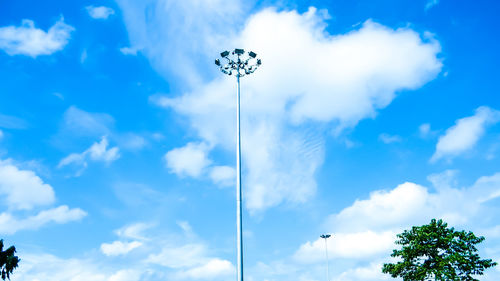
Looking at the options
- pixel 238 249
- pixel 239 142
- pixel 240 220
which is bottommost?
pixel 238 249

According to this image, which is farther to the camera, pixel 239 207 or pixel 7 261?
pixel 7 261

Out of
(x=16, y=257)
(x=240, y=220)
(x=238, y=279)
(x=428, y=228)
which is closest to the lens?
(x=238, y=279)

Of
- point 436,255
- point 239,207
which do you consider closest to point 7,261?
point 239,207

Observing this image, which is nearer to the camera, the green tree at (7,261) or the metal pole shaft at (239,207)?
the metal pole shaft at (239,207)

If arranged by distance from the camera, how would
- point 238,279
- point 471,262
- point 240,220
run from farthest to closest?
point 471,262, point 240,220, point 238,279

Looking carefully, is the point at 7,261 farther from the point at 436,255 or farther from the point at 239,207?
the point at 436,255

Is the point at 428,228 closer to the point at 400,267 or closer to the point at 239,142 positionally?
the point at 400,267

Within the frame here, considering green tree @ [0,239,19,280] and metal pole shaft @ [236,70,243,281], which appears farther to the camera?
green tree @ [0,239,19,280]

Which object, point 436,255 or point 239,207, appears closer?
point 239,207

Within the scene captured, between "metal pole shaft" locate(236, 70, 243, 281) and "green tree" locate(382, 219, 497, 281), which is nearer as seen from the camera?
"metal pole shaft" locate(236, 70, 243, 281)

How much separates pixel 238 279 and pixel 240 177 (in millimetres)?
5200

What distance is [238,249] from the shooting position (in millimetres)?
16656

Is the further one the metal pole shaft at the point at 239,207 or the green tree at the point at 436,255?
the green tree at the point at 436,255

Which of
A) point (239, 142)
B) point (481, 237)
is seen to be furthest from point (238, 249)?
point (481, 237)
